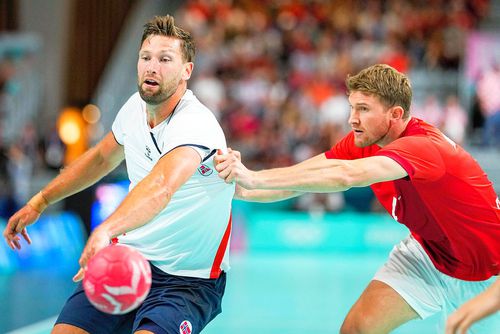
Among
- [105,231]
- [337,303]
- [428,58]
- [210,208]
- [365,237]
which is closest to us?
[105,231]

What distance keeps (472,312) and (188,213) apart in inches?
62.9

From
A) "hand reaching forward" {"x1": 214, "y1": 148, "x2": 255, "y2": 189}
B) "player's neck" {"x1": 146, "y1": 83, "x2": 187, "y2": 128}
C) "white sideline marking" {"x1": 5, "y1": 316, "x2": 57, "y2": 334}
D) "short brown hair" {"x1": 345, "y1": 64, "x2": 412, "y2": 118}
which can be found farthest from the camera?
"white sideline marking" {"x1": 5, "y1": 316, "x2": 57, "y2": 334}

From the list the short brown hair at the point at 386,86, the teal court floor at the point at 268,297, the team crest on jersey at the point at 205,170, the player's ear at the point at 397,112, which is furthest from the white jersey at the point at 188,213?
the teal court floor at the point at 268,297

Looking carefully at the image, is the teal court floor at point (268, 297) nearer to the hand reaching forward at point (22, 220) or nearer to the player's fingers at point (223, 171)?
the hand reaching forward at point (22, 220)

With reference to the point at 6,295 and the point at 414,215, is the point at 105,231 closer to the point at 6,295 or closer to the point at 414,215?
the point at 414,215

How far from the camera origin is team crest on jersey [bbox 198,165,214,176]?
15.2ft

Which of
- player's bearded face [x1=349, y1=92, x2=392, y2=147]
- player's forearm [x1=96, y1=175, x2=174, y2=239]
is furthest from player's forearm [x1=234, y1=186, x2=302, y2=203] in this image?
player's forearm [x1=96, y1=175, x2=174, y2=239]

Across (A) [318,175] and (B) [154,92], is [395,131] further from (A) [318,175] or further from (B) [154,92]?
(B) [154,92]

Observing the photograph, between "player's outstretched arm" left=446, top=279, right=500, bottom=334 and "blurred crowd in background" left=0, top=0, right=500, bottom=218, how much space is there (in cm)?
1165

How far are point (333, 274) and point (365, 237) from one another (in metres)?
2.91

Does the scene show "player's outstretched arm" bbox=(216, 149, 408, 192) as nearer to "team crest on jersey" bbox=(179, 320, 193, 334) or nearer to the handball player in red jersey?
the handball player in red jersey

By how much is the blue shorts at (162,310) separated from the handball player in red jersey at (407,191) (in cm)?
64

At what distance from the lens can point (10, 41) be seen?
62.6ft

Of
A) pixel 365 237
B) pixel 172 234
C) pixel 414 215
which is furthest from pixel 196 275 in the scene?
pixel 365 237
